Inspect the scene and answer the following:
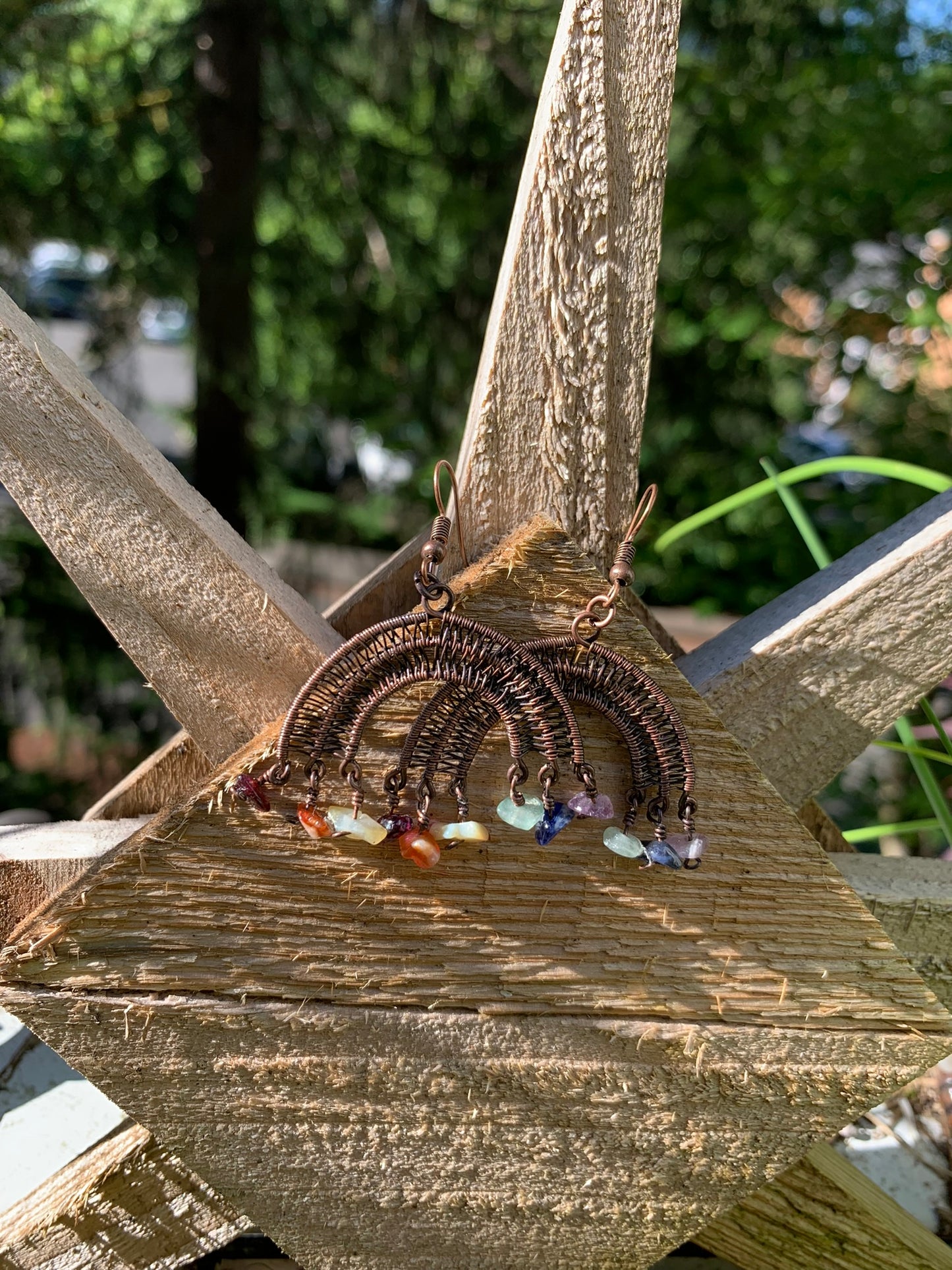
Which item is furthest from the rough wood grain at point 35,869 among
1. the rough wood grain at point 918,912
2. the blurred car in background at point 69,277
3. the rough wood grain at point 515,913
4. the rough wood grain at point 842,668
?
the blurred car in background at point 69,277

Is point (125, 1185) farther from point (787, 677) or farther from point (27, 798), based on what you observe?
point (27, 798)

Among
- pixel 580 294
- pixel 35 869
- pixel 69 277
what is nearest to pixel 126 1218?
pixel 35 869

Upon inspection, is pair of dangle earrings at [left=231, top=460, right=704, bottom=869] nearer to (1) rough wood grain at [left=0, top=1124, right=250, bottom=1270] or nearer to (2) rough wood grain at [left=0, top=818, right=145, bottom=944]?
(2) rough wood grain at [left=0, top=818, right=145, bottom=944]

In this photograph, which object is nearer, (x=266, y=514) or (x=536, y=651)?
(x=536, y=651)

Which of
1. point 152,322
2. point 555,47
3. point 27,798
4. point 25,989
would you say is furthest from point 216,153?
point 25,989

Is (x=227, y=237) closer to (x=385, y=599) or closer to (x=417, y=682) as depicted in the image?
(x=385, y=599)

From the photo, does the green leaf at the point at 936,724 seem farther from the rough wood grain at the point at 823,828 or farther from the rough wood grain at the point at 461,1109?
the rough wood grain at the point at 461,1109
